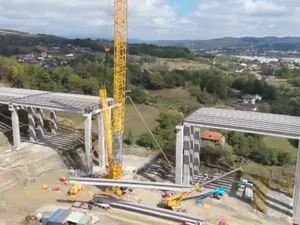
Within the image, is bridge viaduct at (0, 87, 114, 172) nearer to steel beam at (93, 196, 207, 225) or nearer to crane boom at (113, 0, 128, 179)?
crane boom at (113, 0, 128, 179)

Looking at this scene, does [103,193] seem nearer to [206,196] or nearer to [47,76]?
[206,196]

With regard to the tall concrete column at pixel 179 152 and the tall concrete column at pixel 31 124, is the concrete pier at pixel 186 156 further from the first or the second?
the tall concrete column at pixel 31 124

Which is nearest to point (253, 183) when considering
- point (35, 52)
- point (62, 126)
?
point (62, 126)

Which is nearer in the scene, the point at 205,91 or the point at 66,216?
the point at 66,216

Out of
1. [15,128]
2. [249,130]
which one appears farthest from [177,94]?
[249,130]

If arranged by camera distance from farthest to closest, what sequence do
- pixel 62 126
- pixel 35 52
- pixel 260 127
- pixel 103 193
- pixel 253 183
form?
pixel 35 52, pixel 62 126, pixel 253 183, pixel 103 193, pixel 260 127

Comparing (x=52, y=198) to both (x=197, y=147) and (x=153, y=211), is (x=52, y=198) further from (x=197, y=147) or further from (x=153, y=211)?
(x=197, y=147)
